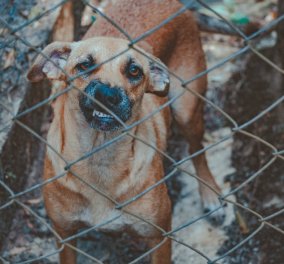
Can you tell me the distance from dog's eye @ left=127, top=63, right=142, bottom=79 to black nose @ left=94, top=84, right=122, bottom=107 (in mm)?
295

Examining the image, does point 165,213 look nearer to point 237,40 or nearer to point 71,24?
point 71,24

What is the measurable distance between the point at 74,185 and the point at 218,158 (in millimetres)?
2058

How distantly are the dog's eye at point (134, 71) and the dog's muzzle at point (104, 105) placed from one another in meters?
0.21

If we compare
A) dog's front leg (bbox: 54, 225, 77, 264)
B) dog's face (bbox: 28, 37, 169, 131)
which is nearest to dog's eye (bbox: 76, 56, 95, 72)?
dog's face (bbox: 28, 37, 169, 131)

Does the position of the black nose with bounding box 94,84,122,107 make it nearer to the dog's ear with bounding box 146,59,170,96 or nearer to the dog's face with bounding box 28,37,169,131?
the dog's face with bounding box 28,37,169,131

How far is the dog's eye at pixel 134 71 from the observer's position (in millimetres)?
3361

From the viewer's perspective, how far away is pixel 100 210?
3516 mm

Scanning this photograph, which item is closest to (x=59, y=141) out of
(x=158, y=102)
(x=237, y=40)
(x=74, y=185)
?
(x=74, y=185)

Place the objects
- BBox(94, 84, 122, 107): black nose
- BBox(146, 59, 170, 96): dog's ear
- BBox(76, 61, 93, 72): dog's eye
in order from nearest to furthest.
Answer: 1. BBox(94, 84, 122, 107): black nose
2. BBox(76, 61, 93, 72): dog's eye
3. BBox(146, 59, 170, 96): dog's ear

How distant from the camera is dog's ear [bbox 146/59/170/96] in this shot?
142 inches

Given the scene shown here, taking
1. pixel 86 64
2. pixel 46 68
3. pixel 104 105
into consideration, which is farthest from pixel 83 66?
pixel 104 105

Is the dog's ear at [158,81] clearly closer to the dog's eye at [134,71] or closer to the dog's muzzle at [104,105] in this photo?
the dog's eye at [134,71]

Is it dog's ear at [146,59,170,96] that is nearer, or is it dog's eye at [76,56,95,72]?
dog's eye at [76,56,95,72]

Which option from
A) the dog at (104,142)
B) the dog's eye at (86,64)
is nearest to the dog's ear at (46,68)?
the dog at (104,142)
